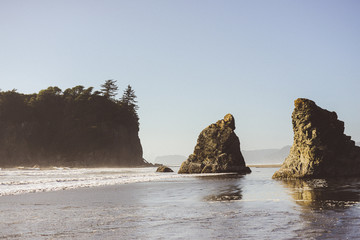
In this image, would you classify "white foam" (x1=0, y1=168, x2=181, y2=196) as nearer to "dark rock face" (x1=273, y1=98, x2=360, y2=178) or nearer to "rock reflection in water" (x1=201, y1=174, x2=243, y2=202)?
"rock reflection in water" (x1=201, y1=174, x2=243, y2=202)

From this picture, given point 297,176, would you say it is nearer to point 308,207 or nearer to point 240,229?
point 308,207

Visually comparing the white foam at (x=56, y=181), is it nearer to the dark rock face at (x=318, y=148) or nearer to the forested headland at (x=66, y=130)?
the dark rock face at (x=318, y=148)

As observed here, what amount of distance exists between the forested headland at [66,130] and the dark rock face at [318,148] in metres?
87.8

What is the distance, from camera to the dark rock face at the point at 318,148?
33.2 metres

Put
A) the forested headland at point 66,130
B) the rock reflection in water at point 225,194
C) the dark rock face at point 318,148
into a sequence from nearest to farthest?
the rock reflection in water at point 225,194
the dark rock face at point 318,148
the forested headland at point 66,130

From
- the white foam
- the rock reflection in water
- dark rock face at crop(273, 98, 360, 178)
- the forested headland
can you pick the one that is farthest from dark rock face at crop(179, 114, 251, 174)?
the forested headland

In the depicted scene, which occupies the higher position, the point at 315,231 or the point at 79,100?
the point at 79,100

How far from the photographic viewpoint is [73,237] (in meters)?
7.44

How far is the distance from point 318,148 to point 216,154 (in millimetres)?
25489

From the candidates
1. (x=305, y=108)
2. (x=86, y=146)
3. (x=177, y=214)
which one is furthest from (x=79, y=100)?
(x=177, y=214)

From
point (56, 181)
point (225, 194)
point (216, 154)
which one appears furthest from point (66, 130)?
point (225, 194)

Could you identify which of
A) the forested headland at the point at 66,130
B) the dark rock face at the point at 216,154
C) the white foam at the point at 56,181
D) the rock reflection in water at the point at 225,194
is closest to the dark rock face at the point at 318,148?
the rock reflection in water at the point at 225,194

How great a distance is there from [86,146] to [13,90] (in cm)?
3495

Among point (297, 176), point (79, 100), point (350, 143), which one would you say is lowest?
point (297, 176)
